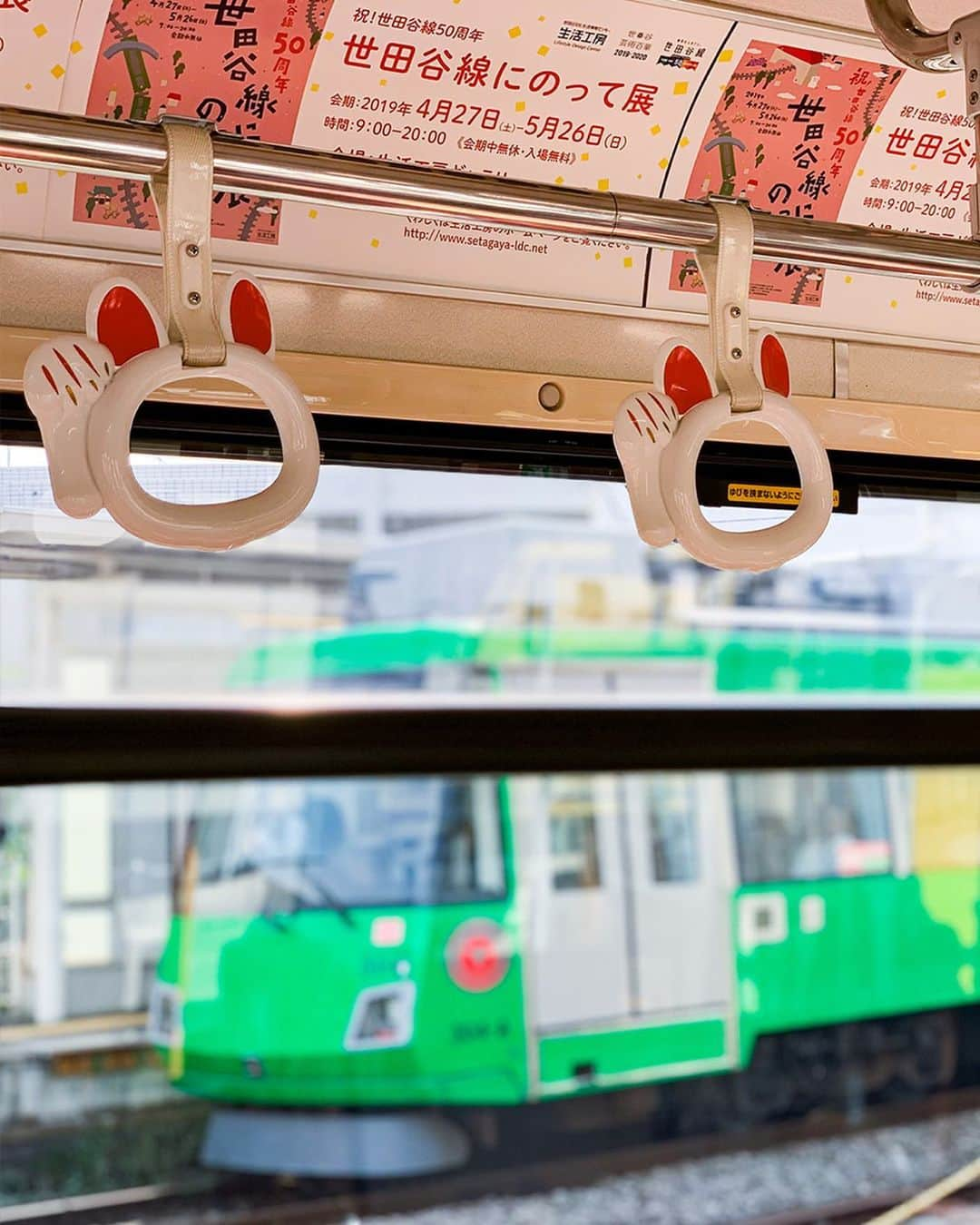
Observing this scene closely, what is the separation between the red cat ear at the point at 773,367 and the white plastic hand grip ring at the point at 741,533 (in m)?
0.08

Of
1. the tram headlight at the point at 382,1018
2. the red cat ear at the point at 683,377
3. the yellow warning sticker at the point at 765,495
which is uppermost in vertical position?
the yellow warning sticker at the point at 765,495

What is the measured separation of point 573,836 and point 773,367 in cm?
480

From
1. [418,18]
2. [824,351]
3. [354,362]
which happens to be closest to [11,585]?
[354,362]

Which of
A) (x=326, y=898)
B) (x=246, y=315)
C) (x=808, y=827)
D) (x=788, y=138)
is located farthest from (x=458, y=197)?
(x=808, y=827)

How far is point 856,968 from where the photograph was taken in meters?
6.04

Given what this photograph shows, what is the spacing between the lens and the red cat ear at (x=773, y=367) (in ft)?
3.67

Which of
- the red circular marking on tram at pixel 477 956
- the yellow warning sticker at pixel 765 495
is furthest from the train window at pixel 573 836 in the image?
the yellow warning sticker at pixel 765 495

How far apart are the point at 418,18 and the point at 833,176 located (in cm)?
58

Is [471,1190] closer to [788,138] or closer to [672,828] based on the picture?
[672,828]

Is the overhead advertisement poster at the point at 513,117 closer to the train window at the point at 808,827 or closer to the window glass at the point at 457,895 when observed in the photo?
the window glass at the point at 457,895

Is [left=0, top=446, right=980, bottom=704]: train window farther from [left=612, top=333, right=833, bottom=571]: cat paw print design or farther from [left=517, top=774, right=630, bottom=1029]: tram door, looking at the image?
[left=612, top=333, right=833, bottom=571]: cat paw print design

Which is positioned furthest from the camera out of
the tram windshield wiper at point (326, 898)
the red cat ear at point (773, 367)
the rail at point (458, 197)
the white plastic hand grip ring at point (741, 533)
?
the tram windshield wiper at point (326, 898)

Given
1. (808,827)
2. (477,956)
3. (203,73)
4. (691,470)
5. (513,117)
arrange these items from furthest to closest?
(808,827)
(477,956)
(513,117)
(203,73)
(691,470)

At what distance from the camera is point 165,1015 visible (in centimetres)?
548
